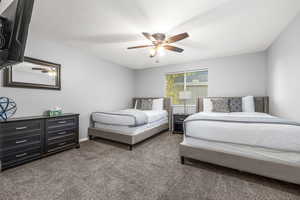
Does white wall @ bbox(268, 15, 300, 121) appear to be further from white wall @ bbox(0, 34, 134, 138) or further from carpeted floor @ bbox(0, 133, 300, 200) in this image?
white wall @ bbox(0, 34, 134, 138)

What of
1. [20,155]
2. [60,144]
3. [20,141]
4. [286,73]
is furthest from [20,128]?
[286,73]

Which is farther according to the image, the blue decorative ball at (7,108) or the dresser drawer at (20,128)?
the blue decorative ball at (7,108)

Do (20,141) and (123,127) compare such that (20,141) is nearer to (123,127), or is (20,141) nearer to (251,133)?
(123,127)

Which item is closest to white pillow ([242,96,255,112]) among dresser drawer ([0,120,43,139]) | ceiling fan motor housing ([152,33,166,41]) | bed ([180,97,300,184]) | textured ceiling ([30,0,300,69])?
textured ceiling ([30,0,300,69])

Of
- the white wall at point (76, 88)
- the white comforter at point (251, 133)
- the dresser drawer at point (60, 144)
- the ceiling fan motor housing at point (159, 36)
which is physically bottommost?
the dresser drawer at point (60, 144)

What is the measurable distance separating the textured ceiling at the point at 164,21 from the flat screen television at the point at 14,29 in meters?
1.25

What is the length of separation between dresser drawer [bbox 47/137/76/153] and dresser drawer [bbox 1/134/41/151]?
216mm

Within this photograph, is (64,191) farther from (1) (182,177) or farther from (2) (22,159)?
(1) (182,177)

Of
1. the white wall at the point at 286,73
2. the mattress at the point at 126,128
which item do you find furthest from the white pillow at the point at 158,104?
the white wall at the point at 286,73

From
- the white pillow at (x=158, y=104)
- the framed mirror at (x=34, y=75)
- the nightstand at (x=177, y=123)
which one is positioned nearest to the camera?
the framed mirror at (x=34, y=75)

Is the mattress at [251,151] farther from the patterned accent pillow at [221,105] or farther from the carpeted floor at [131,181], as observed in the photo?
the patterned accent pillow at [221,105]

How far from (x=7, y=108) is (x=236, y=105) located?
4946mm

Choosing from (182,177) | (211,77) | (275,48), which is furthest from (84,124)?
(275,48)

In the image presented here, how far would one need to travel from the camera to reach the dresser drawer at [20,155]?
6.00ft
